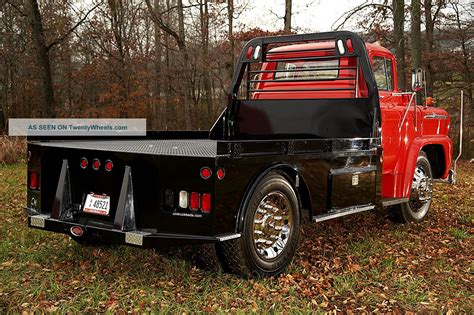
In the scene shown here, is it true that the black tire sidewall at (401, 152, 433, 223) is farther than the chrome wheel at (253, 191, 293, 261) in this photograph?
Yes

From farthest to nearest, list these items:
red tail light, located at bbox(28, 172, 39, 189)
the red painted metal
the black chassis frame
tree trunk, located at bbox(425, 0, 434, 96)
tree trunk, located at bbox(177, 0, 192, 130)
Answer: tree trunk, located at bbox(177, 0, 192, 130), tree trunk, located at bbox(425, 0, 434, 96), the red painted metal, red tail light, located at bbox(28, 172, 39, 189), the black chassis frame

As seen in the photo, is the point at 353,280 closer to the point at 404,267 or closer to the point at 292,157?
the point at 404,267

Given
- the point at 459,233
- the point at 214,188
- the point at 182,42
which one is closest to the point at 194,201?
the point at 214,188

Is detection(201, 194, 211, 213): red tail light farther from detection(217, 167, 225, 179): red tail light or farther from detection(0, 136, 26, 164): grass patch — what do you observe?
detection(0, 136, 26, 164): grass patch

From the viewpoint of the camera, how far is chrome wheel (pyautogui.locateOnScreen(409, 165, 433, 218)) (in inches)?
254

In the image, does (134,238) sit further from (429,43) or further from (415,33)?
(429,43)

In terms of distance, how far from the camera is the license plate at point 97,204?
3955 mm

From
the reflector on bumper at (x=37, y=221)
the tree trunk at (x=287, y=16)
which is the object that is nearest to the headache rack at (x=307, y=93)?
the reflector on bumper at (x=37, y=221)

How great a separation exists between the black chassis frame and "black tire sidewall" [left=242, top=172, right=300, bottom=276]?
0.21 ft

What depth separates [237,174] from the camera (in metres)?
3.68

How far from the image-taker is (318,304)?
3.68 m

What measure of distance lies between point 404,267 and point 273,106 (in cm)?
236

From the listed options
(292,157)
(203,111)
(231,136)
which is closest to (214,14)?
(203,111)

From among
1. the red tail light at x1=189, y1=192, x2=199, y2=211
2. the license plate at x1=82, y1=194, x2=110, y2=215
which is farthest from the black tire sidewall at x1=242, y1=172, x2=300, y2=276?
the license plate at x1=82, y1=194, x2=110, y2=215
